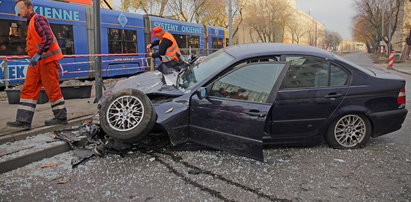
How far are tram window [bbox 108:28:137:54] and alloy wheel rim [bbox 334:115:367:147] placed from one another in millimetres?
11392

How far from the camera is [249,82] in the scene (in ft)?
12.9

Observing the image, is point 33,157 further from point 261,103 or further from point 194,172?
point 261,103

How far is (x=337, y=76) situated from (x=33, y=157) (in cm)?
406

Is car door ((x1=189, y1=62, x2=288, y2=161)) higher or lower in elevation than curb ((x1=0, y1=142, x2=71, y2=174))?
higher

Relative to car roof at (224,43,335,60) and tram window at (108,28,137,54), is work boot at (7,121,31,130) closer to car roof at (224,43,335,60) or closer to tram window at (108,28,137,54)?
car roof at (224,43,335,60)

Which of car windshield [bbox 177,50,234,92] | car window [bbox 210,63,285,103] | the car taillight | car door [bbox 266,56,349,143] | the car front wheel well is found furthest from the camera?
the car taillight

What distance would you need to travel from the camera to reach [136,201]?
9.96 ft

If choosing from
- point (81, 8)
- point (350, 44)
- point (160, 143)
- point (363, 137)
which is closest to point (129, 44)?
point (81, 8)

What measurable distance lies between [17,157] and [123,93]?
1.45 m

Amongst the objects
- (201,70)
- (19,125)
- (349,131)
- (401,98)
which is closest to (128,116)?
(201,70)

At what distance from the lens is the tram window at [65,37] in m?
11.5

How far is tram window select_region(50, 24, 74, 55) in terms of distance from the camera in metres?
11.5

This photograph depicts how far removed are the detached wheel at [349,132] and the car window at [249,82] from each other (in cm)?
119

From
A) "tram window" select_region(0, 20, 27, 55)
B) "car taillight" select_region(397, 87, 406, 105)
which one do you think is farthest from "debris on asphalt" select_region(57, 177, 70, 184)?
"tram window" select_region(0, 20, 27, 55)
